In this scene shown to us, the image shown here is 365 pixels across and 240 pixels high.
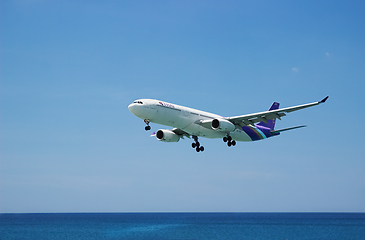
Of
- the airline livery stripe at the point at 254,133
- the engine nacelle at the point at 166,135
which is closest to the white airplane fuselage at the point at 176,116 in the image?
the airline livery stripe at the point at 254,133

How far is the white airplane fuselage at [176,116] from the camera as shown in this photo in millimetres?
40094

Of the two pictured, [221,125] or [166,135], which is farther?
[166,135]

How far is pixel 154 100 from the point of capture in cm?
4138

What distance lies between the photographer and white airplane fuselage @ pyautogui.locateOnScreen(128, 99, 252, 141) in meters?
40.1

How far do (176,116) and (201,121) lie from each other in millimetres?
4045

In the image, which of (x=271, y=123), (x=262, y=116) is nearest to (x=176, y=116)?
(x=262, y=116)

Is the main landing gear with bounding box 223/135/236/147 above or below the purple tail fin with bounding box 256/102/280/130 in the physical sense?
below

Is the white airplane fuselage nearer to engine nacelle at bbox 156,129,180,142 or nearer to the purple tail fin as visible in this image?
engine nacelle at bbox 156,129,180,142

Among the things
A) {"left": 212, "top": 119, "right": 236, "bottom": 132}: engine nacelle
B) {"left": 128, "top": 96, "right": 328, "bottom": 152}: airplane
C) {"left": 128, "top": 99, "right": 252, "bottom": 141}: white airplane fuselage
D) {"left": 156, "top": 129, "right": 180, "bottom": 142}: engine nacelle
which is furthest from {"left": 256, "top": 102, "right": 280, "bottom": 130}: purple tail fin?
{"left": 156, "top": 129, "right": 180, "bottom": 142}: engine nacelle

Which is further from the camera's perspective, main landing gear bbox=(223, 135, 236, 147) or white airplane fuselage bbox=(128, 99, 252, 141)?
main landing gear bbox=(223, 135, 236, 147)

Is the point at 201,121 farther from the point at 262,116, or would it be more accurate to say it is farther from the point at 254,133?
the point at 254,133

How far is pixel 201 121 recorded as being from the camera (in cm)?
4591
